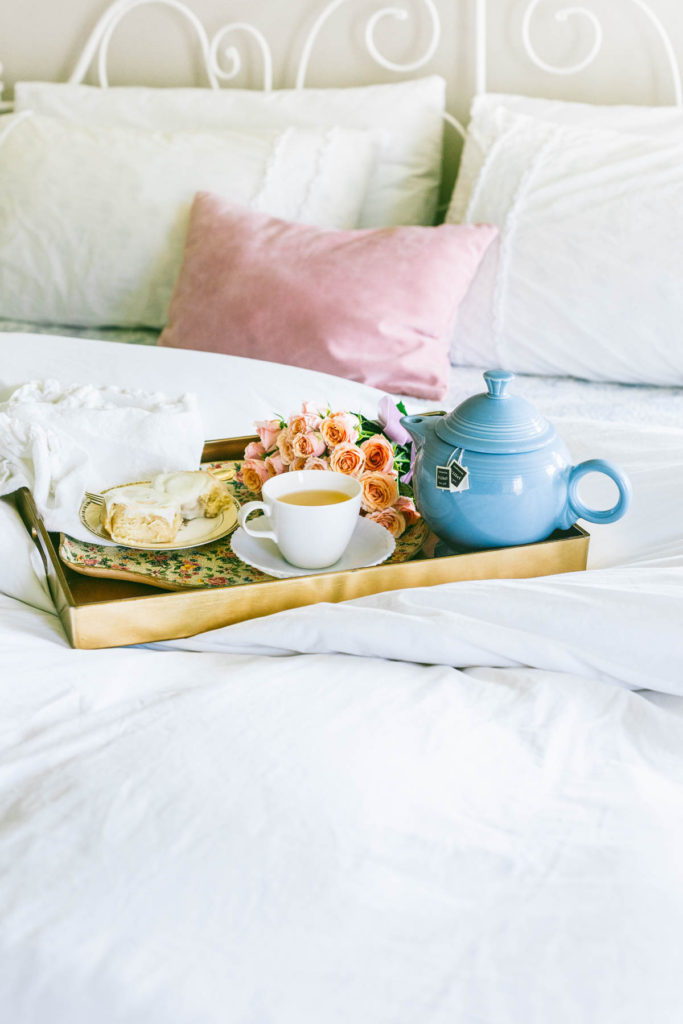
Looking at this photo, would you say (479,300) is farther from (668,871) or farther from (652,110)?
(668,871)

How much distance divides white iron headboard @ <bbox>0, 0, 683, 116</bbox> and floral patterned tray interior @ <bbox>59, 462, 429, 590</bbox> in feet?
5.15

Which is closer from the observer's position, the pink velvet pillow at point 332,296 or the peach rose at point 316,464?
the peach rose at point 316,464

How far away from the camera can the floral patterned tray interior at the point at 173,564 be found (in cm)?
91

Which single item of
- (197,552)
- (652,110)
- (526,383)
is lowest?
(526,383)

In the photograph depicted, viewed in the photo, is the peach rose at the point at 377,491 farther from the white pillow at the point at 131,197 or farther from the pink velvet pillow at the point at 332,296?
the white pillow at the point at 131,197

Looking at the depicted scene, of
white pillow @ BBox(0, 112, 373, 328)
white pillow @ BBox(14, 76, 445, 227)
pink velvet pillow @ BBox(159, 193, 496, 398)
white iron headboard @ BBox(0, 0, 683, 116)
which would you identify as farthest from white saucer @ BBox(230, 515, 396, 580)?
white iron headboard @ BBox(0, 0, 683, 116)

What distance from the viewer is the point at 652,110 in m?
1.90

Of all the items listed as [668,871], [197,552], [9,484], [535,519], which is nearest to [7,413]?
[9,484]

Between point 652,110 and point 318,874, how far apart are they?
182 cm

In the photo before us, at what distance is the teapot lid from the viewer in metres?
0.91

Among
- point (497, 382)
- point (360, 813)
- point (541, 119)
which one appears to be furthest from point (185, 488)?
point (541, 119)

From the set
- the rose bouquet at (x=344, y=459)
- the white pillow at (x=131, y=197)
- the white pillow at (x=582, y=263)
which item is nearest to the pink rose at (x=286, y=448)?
the rose bouquet at (x=344, y=459)

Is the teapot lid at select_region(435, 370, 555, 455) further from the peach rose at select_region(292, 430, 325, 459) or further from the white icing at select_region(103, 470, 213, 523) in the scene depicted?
the white icing at select_region(103, 470, 213, 523)

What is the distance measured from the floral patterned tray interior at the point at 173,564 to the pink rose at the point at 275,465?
93mm
